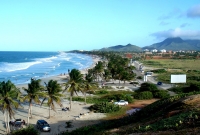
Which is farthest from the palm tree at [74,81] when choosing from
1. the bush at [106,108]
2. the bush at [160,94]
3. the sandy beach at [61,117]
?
the bush at [160,94]

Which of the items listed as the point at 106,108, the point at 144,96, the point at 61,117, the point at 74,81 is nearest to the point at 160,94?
the point at 144,96

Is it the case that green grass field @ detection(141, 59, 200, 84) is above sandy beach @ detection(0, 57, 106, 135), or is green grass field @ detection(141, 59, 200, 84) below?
above

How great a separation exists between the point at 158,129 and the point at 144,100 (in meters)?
34.4

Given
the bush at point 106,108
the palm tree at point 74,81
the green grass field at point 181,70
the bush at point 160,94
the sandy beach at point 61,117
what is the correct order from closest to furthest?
the sandy beach at point 61,117 → the bush at point 106,108 → the palm tree at point 74,81 → the bush at point 160,94 → the green grass field at point 181,70

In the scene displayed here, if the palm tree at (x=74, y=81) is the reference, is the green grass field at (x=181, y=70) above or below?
below

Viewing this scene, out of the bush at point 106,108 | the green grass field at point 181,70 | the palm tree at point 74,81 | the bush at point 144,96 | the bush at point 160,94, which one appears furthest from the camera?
the green grass field at point 181,70

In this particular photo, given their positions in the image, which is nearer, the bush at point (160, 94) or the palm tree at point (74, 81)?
the palm tree at point (74, 81)

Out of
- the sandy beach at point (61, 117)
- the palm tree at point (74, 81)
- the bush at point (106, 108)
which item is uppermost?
the palm tree at point (74, 81)

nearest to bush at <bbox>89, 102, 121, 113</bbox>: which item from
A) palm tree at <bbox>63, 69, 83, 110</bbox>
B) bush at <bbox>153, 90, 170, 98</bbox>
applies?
palm tree at <bbox>63, 69, 83, 110</bbox>

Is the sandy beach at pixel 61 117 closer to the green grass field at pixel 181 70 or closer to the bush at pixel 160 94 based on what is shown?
the bush at pixel 160 94

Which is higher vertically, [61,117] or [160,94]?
[160,94]

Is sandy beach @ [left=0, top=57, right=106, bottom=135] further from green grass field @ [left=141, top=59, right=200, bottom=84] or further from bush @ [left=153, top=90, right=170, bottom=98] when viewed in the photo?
green grass field @ [left=141, top=59, right=200, bottom=84]

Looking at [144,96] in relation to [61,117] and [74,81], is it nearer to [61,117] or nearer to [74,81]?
[74,81]

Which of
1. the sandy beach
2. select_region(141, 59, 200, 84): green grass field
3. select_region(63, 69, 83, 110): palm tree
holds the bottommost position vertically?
the sandy beach
